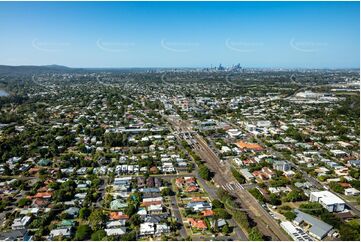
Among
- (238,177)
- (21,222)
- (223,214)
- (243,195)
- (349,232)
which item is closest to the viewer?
(349,232)

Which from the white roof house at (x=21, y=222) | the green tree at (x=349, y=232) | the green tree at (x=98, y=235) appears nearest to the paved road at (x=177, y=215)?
the green tree at (x=98, y=235)

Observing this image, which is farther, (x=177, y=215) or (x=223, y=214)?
(x=177, y=215)

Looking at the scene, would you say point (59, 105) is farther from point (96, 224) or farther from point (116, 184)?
point (96, 224)

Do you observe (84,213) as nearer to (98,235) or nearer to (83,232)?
(83,232)

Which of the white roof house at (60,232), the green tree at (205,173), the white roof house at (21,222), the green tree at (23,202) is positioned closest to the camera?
the white roof house at (60,232)

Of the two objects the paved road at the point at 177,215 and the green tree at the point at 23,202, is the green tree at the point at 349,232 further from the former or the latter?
the green tree at the point at 23,202

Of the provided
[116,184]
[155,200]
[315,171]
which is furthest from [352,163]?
[116,184]

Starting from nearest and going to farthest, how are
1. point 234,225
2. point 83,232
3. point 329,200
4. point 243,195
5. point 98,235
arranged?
1. point 98,235
2. point 83,232
3. point 234,225
4. point 329,200
5. point 243,195

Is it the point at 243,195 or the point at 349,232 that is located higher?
the point at 349,232

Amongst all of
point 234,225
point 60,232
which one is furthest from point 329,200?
point 60,232

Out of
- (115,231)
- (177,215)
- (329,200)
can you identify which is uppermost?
(329,200)
